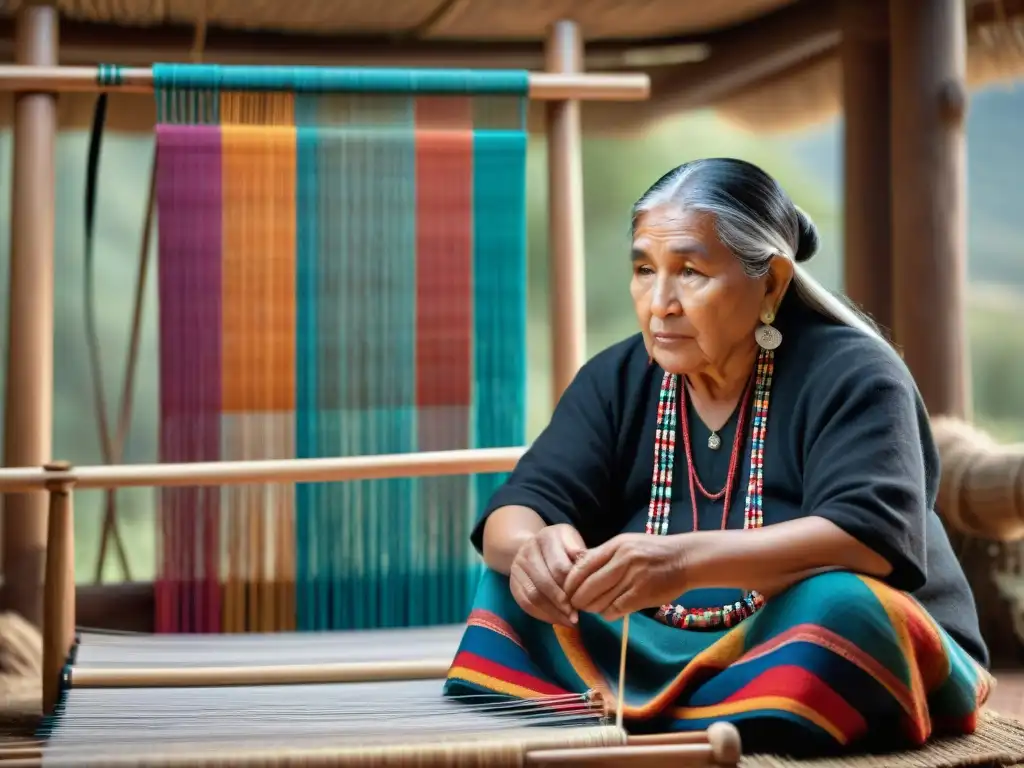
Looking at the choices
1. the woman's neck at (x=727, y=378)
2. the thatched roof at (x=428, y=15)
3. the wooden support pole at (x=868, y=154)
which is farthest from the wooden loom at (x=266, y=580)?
the wooden support pole at (x=868, y=154)

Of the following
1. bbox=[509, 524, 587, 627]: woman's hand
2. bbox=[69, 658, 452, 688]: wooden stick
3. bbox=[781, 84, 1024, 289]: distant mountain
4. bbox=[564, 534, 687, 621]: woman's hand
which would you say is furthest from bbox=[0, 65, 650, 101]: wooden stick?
bbox=[781, 84, 1024, 289]: distant mountain

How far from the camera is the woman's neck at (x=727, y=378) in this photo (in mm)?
2168

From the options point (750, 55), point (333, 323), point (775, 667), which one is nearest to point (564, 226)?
point (333, 323)

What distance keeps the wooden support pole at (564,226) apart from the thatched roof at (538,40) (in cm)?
16

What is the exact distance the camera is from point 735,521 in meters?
2.12

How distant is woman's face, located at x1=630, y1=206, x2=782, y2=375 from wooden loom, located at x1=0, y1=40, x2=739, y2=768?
546mm

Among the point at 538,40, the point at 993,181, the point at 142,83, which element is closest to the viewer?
the point at 142,83

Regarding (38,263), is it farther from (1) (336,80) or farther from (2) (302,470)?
(2) (302,470)

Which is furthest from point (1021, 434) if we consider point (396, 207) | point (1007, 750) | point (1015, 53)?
point (1007, 750)

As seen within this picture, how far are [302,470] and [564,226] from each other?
92cm

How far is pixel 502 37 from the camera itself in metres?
3.69

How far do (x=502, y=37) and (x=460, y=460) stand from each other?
4.82 ft

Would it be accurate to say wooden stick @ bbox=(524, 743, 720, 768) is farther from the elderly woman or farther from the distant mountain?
the distant mountain

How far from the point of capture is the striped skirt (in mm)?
1863
